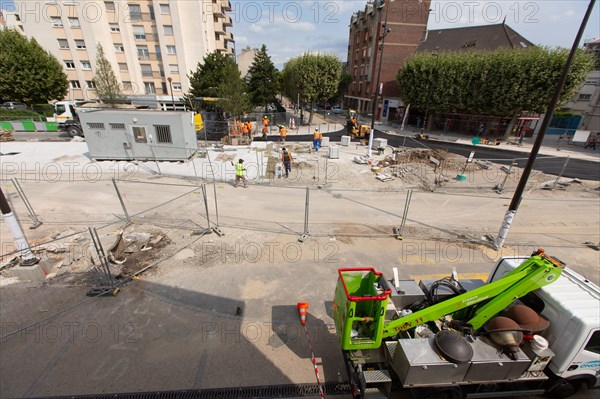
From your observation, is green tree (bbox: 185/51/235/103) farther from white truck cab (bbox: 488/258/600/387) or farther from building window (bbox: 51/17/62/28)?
white truck cab (bbox: 488/258/600/387)

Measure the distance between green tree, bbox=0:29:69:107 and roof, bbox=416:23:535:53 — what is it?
1970 inches

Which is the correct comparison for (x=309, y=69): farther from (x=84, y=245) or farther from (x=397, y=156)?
(x=84, y=245)

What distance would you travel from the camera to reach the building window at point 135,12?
121 feet

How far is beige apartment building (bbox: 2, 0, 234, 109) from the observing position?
35.8 m

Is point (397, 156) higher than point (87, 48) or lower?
lower

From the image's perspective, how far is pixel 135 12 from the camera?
37156 millimetres

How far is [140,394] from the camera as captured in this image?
4.67 m

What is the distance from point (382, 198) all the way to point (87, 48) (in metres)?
46.3

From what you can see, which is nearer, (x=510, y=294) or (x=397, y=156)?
(x=510, y=294)

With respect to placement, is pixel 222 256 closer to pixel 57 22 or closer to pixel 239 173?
pixel 239 173

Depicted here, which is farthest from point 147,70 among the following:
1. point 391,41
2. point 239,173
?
point 391,41

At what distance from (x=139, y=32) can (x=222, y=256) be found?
44465 millimetres

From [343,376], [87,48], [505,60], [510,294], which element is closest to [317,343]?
[343,376]

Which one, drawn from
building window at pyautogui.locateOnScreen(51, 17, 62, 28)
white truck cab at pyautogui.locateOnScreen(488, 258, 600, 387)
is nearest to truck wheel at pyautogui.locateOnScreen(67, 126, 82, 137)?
building window at pyautogui.locateOnScreen(51, 17, 62, 28)
